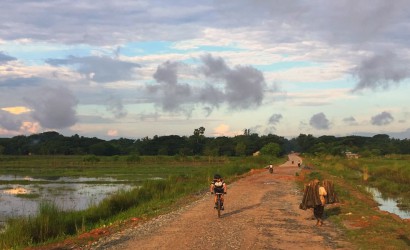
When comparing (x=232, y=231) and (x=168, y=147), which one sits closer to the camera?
(x=232, y=231)

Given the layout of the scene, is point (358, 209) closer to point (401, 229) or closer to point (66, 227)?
point (401, 229)

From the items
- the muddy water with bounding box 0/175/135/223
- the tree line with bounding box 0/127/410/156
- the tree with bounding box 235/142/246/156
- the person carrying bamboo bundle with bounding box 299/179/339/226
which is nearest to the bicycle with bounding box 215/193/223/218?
the person carrying bamboo bundle with bounding box 299/179/339/226

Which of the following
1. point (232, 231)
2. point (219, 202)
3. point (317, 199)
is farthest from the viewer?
point (219, 202)

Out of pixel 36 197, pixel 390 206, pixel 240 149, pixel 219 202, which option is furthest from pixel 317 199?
pixel 240 149

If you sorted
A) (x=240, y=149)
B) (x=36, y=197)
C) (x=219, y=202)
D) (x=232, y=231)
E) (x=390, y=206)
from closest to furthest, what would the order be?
1. (x=232, y=231)
2. (x=219, y=202)
3. (x=390, y=206)
4. (x=36, y=197)
5. (x=240, y=149)

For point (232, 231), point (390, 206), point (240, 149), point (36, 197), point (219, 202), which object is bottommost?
point (36, 197)

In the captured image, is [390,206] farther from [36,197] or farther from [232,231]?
[36,197]

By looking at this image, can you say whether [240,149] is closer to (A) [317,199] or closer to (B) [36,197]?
(B) [36,197]

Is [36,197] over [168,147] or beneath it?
beneath

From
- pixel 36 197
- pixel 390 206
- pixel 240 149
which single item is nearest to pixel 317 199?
pixel 390 206

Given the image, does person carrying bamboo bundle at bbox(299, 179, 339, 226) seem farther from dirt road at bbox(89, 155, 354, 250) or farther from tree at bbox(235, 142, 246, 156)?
tree at bbox(235, 142, 246, 156)

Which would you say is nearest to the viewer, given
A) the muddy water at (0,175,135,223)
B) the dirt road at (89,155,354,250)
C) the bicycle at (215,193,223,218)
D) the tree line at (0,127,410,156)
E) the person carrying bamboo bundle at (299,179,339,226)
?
the dirt road at (89,155,354,250)

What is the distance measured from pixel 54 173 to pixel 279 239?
2189 inches

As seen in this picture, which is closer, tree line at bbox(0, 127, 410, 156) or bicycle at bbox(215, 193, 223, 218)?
bicycle at bbox(215, 193, 223, 218)
